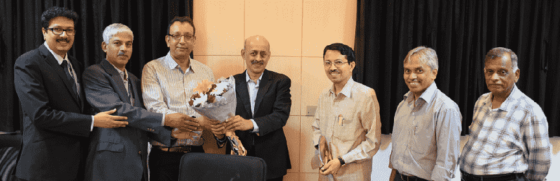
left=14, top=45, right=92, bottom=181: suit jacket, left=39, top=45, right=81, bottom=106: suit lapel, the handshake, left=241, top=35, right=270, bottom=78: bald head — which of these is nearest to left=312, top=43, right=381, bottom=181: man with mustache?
left=241, top=35, right=270, bottom=78: bald head

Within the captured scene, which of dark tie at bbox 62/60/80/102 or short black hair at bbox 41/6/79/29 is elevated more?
short black hair at bbox 41/6/79/29

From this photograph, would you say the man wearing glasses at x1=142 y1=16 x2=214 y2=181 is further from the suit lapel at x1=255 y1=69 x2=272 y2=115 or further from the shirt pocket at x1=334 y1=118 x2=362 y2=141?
the shirt pocket at x1=334 y1=118 x2=362 y2=141

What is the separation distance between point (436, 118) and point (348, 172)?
0.66m

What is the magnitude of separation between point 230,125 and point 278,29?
122cm

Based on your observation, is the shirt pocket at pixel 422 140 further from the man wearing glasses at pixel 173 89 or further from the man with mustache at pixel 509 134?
the man wearing glasses at pixel 173 89

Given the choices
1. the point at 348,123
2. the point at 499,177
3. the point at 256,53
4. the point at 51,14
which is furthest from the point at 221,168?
the point at 499,177

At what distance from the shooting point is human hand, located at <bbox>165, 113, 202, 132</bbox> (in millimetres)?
2086

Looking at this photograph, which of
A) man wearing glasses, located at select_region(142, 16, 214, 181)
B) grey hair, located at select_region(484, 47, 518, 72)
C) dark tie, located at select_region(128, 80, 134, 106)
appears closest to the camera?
grey hair, located at select_region(484, 47, 518, 72)

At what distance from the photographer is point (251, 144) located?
2410 mm

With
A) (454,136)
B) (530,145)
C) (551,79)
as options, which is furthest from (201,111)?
(551,79)

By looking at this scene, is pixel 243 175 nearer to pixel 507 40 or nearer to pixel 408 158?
pixel 408 158

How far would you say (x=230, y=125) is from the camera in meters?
2.16

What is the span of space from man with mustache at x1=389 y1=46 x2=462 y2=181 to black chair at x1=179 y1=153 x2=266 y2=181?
898 millimetres

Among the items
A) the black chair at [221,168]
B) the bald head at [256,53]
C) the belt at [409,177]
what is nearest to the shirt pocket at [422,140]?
the belt at [409,177]
